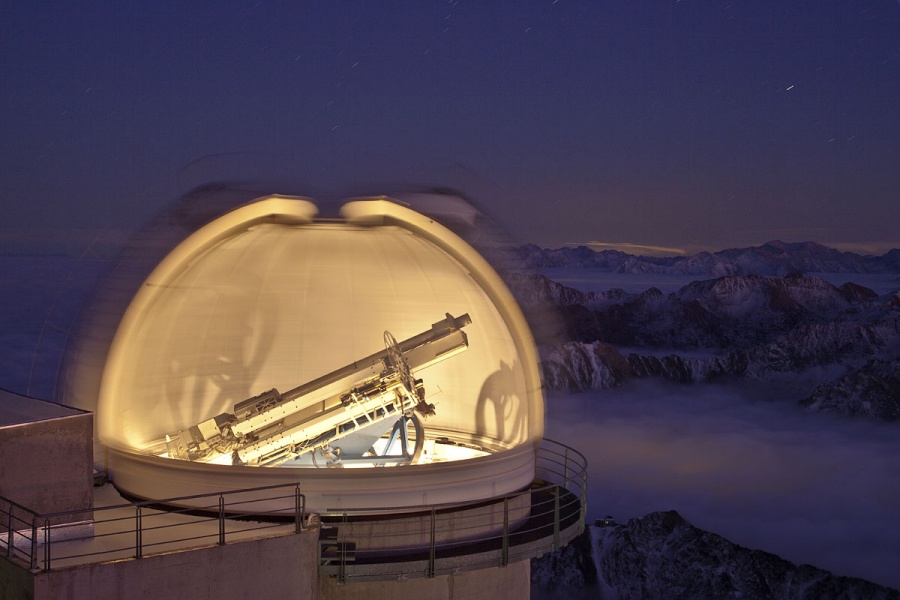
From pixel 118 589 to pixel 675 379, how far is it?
38688 mm

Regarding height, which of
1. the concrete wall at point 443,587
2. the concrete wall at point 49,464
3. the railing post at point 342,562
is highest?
the concrete wall at point 49,464

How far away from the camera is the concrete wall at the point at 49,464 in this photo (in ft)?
26.7

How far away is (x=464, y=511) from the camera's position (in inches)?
378

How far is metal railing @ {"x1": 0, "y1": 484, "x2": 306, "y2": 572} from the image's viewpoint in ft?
24.8

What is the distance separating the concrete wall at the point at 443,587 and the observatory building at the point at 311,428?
2 centimetres

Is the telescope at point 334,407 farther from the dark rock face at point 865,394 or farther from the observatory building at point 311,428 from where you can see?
the dark rock face at point 865,394

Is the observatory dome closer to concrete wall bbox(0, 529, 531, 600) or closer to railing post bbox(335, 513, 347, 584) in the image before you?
railing post bbox(335, 513, 347, 584)

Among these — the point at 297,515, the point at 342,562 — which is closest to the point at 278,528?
the point at 297,515

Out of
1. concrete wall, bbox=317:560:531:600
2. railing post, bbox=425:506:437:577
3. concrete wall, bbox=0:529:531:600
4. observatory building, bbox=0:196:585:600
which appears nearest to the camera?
concrete wall, bbox=0:529:531:600

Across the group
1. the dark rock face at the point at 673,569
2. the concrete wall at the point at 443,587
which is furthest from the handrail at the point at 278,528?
the dark rock face at the point at 673,569

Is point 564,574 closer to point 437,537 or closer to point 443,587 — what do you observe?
point 443,587

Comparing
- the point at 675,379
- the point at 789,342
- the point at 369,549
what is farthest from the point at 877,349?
the point at 369,549

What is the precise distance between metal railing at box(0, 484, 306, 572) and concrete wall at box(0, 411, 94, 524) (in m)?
0.12

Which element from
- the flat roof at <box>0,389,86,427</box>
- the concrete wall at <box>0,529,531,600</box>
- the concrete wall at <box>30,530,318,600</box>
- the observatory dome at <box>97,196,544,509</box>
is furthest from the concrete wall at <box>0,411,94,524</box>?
the observatory dome at <box>97,196,544,509</box>
